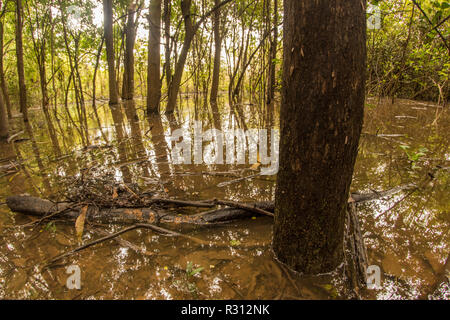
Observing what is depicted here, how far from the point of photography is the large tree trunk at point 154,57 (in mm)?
7359

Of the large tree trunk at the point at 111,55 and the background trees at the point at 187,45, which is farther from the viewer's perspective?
the large tree trunk at the point at 111,55

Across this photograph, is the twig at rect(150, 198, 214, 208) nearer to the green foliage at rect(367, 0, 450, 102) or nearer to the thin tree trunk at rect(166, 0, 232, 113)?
the green foliage at rect(367, 0, 450, 102)

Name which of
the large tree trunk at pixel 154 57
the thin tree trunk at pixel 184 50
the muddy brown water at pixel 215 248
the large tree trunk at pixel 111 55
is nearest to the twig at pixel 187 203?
the muddy brown water at pixel 215 248

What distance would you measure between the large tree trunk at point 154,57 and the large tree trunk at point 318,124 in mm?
7272

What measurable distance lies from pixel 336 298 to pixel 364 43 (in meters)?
1.44

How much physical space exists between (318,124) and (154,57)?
771cm

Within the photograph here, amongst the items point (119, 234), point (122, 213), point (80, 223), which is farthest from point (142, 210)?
point (80, 223)

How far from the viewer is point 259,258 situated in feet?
5.65

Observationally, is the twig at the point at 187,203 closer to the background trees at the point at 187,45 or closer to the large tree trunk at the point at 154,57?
the background trees at the point at 187,45

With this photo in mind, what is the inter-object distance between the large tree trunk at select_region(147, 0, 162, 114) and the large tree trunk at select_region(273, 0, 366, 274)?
23.9ft

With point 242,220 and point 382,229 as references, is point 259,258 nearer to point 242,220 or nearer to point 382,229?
point 242,220

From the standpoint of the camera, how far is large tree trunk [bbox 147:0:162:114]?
7.36 meters

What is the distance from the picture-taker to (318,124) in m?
1.28
